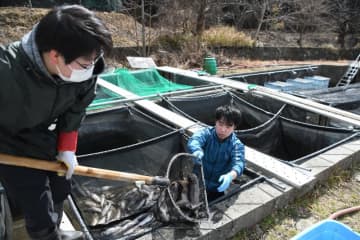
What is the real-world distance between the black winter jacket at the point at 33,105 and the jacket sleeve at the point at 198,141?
111 centimetres

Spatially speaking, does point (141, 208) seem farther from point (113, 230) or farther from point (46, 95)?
point (46, 95)

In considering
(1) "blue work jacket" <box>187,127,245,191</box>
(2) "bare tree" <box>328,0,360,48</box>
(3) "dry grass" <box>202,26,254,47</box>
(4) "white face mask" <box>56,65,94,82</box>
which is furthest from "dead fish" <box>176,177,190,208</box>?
(2) "bare tree" <box>328,0,360,48</box>

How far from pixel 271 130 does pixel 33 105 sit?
3198 mm

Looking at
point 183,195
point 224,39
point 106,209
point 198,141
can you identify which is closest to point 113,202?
point 106,209

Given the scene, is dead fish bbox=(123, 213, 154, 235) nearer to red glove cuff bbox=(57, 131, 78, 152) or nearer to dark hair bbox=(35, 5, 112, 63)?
red glove cuff bbox=(57, 131, 78, 152)

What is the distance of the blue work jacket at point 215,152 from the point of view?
101 inches

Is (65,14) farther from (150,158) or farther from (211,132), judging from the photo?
(150,158)

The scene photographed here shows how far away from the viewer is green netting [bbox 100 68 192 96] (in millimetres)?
5195

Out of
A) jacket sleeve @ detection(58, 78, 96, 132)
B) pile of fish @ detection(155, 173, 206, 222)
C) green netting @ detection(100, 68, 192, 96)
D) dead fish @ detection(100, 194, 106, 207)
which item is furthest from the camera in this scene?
green netting @ detection(100, 68, 192, 96)

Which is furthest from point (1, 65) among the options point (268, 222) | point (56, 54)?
point (268, 222)

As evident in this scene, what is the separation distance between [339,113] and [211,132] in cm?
249

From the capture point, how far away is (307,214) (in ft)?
8.08

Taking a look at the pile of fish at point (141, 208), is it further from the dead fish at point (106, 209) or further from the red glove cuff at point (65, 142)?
the red glove cuff at point (65, 142)

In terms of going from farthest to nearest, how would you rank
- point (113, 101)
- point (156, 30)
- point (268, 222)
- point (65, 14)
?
point (156, 30) → point (113, 101) → point (268, 222) → point (65, 14)
